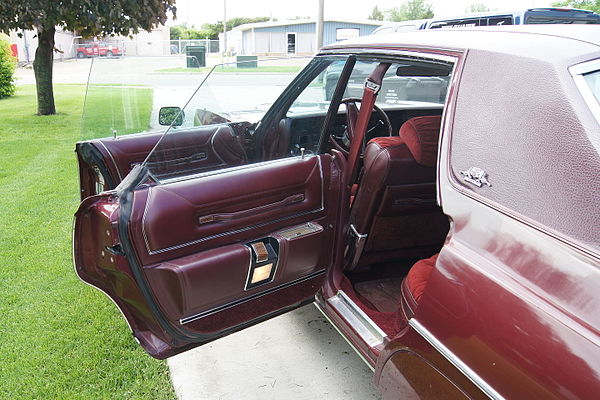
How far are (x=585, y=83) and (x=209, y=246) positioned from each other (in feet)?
4.56

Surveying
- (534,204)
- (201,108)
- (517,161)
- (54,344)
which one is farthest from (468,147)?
(54,344)

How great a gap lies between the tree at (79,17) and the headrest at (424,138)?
7.10 metres

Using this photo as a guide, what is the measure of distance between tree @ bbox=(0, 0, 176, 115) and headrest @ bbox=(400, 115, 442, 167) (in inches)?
279

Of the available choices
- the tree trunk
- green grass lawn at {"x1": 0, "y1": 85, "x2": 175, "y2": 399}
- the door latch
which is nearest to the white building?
the tree trunk

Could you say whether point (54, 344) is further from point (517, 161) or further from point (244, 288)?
point (517, 161)

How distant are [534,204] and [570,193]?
0.09 metres

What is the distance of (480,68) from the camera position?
147cm

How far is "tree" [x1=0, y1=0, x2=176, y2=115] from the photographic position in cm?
730

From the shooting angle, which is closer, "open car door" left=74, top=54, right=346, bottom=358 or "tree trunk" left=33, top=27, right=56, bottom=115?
"open car door" left=74, top=54, right=346, bottom=358

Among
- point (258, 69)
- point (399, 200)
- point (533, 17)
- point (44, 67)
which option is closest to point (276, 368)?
point (399, 200)

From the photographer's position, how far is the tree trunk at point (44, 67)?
9.04m

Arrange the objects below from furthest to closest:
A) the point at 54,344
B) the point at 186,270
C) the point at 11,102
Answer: the point at 11,102 < the point at 54,344 < the point at 186,270

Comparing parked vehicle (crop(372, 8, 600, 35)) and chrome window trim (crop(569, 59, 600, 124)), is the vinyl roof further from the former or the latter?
parked vehicle (crop(372, 8, 600, 35))

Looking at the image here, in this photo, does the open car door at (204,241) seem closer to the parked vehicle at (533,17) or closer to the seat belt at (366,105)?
the seat belt at (366,105)
